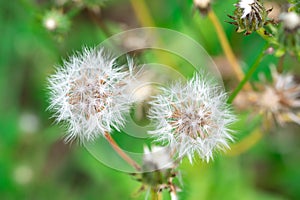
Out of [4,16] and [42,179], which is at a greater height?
[4,16]

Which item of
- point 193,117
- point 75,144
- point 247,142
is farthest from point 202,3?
point 75,144

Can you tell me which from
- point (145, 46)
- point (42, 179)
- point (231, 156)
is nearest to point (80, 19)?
point (145, 46)

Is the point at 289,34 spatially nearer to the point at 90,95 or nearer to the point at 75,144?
the point at 90,95

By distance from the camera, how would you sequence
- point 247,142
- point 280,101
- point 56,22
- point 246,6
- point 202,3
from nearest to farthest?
point 246,6
point 202,3
point 280,101
point 56,22
point 247,142

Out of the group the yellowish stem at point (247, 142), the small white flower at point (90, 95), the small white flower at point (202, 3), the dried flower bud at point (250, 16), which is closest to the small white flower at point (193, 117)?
the small white flower at point (90, 95)

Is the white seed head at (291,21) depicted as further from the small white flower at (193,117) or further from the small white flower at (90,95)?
the small white flower at (90,95)

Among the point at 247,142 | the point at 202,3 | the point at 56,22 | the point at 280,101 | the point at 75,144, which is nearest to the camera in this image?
the point at 202,3

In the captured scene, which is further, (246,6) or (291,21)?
(246,6)

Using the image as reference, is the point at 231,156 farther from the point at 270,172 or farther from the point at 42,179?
the point at 42,179
